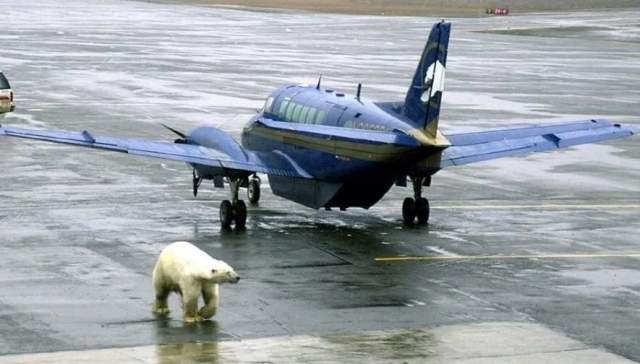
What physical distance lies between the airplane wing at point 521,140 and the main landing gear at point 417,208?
95 cm

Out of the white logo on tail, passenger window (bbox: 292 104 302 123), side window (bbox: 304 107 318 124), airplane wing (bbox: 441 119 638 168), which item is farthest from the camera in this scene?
passenger window (bbox: 292 104 302 123)

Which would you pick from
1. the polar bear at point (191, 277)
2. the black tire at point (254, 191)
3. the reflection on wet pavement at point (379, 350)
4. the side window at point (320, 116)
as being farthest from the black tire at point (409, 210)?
the polar bear at point (191, 277)

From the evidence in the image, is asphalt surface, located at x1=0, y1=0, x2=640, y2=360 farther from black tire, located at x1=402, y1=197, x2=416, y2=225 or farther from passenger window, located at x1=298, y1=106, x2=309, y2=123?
passenger window, located at x1=298, y1=106, x2=309, y2=123

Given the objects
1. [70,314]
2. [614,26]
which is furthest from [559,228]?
[614,26]

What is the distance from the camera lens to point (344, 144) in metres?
28.0

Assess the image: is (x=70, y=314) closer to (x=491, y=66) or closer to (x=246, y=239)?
(x=246, y=239)

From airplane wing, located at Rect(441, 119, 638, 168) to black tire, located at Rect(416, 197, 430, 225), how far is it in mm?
1124

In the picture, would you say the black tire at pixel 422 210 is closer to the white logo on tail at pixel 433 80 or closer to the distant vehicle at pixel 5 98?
the white logo on tail at pixel 433 80

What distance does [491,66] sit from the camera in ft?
255

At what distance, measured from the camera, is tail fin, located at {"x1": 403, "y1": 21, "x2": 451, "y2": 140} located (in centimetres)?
2769

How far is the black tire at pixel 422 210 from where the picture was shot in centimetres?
3008

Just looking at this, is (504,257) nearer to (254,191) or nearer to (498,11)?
(254,191)

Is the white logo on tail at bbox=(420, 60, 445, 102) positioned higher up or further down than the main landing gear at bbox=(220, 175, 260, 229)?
higher up

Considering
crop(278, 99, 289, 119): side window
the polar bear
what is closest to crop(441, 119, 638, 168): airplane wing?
crop(278, 99, 289, 119): side window
